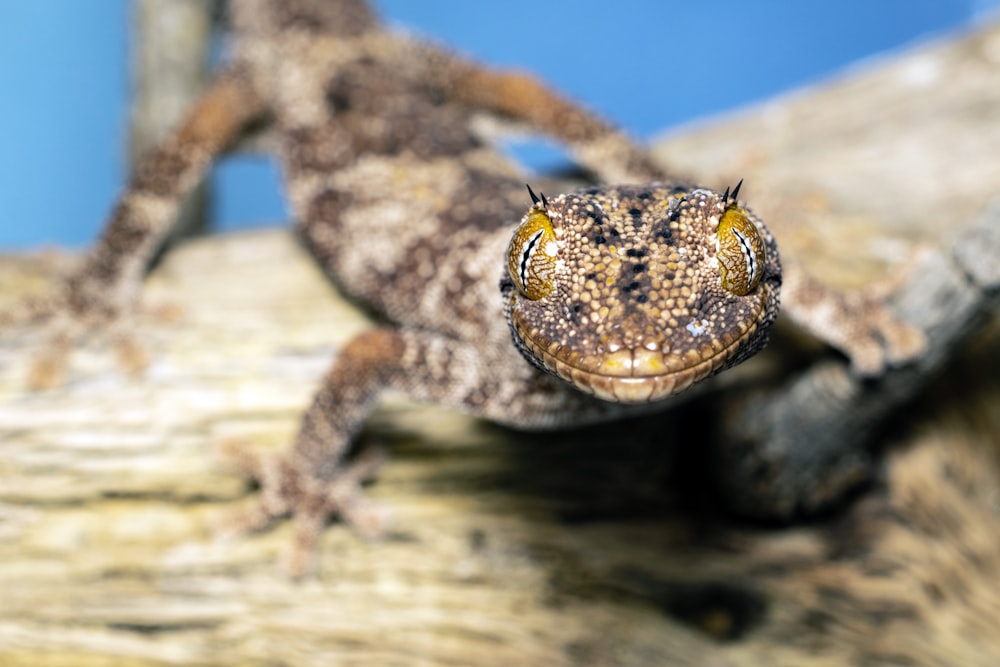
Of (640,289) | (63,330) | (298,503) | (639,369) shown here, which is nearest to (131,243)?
(63,330)

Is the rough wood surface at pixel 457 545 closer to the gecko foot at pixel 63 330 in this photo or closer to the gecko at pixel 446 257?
the gecko foot at pixel 63 330

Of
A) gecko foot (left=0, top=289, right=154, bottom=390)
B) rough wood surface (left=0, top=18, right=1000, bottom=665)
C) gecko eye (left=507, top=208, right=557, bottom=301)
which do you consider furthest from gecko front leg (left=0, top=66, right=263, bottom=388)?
gecko eye (left=507, top=208, right=557, bottom=301)

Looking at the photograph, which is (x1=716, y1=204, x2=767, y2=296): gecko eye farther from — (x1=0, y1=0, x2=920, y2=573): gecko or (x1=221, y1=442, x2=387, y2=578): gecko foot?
(x1=221, y1=442, x2=387, y2=578): gecko foot

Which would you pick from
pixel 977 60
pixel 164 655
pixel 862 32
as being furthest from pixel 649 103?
pixel 164 655

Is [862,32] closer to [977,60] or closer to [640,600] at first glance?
[977,60]

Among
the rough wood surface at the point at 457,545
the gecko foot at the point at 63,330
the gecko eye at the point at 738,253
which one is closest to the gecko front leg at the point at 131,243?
the gecko foot at the point at 63,330

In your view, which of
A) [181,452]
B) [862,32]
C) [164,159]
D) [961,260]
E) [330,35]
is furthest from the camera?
[862,32]

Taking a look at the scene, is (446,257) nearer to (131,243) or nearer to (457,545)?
(457,545)
